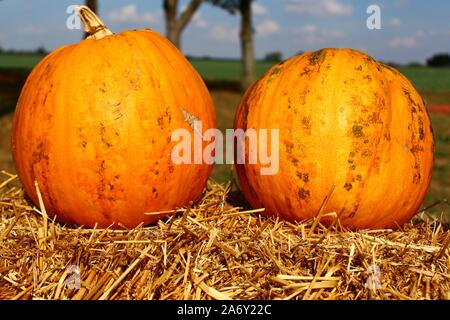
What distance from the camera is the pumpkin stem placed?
2.96 meters

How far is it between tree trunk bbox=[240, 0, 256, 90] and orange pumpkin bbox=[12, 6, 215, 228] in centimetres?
1791

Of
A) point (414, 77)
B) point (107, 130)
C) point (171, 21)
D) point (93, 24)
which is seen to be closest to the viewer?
point (107, 130)

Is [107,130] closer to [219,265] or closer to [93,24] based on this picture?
[93,24]

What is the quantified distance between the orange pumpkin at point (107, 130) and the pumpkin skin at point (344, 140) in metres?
0.47

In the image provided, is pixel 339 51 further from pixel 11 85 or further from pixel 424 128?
pixel 11 85

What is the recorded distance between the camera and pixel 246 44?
67.6ft

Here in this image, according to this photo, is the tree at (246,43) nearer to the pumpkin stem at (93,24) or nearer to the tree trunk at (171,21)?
the tree trunk at (171,21)

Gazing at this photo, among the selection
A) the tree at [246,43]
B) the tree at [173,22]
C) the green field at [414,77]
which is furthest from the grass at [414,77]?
the tree at [173,22]

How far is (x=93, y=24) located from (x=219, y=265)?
1.55m

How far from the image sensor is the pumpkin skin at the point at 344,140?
2676mm

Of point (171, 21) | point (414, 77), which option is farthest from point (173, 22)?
point (414, 77)
